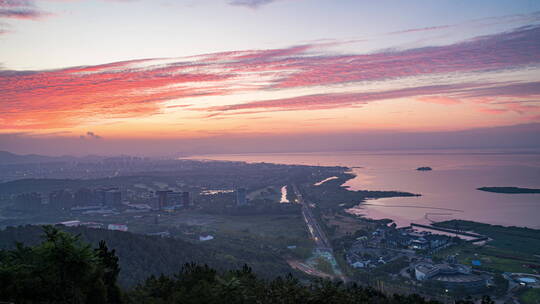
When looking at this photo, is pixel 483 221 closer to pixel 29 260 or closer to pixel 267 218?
pixel 267 218

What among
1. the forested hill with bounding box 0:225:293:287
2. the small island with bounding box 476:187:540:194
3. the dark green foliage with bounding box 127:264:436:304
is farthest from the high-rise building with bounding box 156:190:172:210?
the small island with bounding box 476:187:540:194

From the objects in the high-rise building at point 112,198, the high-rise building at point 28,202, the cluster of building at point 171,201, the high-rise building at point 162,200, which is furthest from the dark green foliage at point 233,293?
the high-rise building at point 28,202

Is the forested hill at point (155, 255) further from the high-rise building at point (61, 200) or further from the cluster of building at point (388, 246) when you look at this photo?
the high-rise building at point (61, 200)

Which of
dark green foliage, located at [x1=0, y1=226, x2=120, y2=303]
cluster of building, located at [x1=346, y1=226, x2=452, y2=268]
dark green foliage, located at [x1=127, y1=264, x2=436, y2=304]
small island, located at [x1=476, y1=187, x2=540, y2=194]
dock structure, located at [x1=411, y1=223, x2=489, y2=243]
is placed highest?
dark green foliage, located at [x1=0, y1=226, x2=120, y2=303]

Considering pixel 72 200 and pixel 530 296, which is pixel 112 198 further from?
pixel 530 296

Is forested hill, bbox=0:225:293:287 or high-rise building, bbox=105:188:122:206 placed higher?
forested hill, bbox=0:225:293:287

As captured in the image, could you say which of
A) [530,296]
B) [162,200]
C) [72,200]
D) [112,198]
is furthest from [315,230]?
[72,200]

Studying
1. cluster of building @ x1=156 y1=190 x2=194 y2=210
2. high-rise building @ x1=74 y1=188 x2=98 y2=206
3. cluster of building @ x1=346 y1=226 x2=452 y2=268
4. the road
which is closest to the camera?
cluster of building @ x1=346 y1=226 x2=452 y2=268

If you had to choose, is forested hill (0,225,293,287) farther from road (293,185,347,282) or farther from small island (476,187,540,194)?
small island (476,187,540,194)
